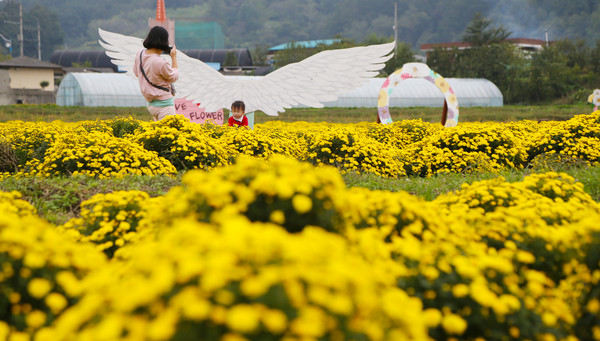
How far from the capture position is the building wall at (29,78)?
1474 inches

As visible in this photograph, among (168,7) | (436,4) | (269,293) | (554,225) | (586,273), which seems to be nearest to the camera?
(269,293)

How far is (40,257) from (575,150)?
22.8 ft

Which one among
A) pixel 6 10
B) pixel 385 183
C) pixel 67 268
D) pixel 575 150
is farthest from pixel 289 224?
pixel 6 10

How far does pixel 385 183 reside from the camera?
17.8 ft

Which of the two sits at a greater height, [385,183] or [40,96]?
[40,96]

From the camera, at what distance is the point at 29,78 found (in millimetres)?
38281

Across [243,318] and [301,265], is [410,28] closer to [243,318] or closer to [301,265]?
[301,265]

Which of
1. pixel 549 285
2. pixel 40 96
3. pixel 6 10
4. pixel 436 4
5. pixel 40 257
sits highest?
pixel 436 4

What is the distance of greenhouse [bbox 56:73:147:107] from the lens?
2975cm

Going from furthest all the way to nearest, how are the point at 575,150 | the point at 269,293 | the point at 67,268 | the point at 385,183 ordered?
the point at 575,150 < the point at 385,183 < the point at 67,268 < the point at 269,293

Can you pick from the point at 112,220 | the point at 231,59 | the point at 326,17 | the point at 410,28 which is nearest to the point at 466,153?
the point at 112,220

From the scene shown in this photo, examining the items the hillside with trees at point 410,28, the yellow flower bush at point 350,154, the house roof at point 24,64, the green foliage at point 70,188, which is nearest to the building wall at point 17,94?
the house roof at point 24,64

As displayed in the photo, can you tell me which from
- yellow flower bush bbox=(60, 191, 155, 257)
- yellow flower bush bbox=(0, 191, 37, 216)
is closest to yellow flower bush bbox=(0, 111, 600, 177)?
yellow flower bush bbox=(60, 191, 155, 257)

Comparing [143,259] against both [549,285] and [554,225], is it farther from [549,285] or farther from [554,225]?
[554,225]
